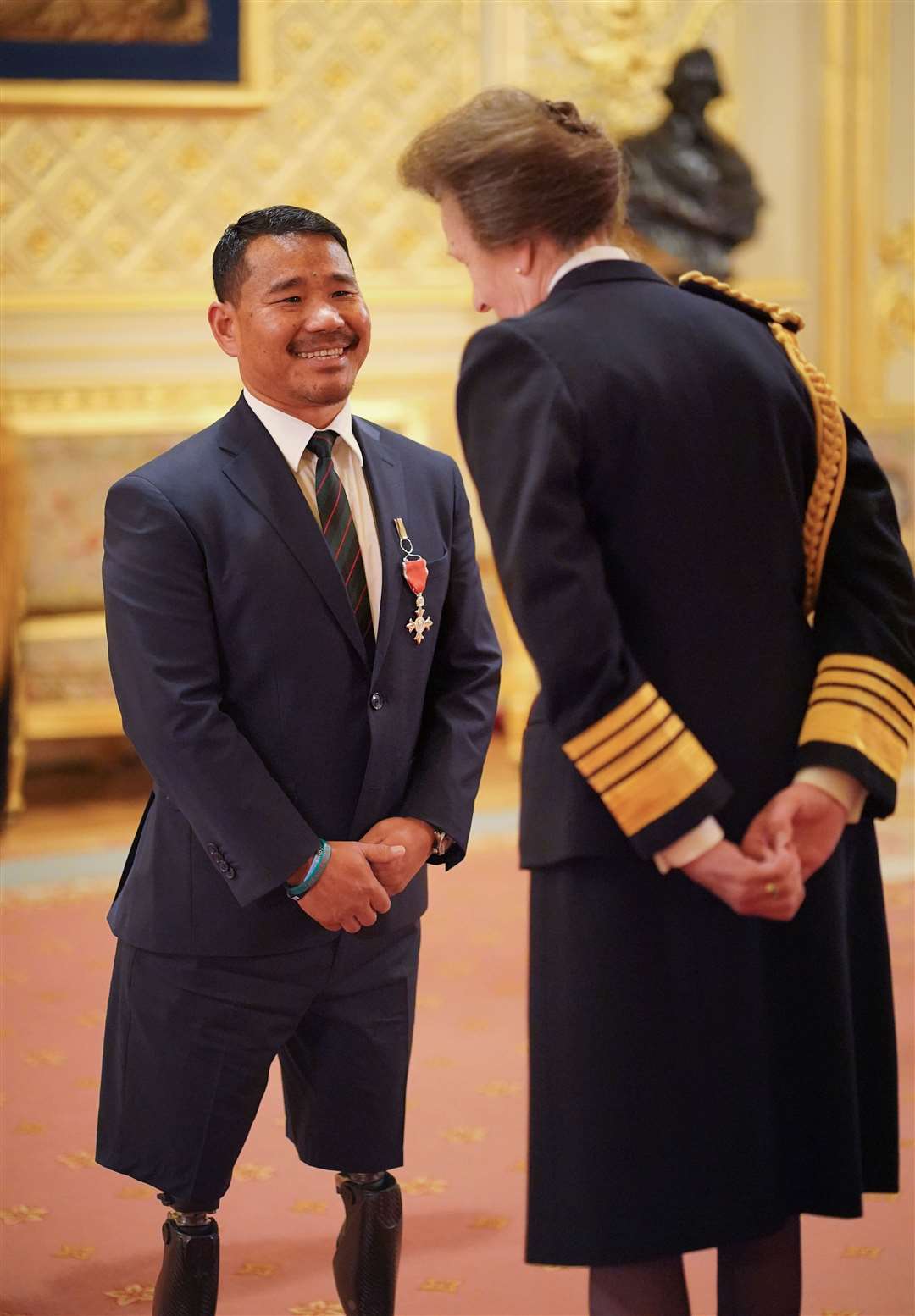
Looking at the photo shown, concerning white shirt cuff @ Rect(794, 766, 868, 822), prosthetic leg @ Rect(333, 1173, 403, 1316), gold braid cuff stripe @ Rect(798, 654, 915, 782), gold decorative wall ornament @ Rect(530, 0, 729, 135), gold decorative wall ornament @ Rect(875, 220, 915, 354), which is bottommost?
prosthetic leg @ Rect(333, 1173, 403, 1316)

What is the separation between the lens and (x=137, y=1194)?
2.94 m

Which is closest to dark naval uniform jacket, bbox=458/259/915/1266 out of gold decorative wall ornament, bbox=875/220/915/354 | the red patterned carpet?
the red patterned carpet

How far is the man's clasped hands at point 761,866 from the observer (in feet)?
5.40

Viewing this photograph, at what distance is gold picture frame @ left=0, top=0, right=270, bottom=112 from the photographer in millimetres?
6172

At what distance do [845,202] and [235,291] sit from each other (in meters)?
5.67

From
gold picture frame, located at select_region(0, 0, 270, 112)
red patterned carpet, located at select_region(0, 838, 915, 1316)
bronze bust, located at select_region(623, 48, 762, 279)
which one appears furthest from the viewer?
bronze bust, located at select_region(623, 48, 762, 279)

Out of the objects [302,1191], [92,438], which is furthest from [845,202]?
[302,1191]

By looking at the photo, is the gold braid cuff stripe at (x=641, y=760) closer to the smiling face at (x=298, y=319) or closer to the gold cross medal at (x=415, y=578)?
the gold cross medal at (x=415, y=578)

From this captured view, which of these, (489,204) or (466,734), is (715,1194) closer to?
(466,734)

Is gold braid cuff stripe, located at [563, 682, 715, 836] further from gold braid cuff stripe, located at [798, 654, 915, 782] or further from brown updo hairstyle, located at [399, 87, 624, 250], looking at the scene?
brown updo hairstyle, located at [399, 87, 624, 250]

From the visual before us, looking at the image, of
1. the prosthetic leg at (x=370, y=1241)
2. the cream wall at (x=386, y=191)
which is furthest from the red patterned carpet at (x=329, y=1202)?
the cream wall at (x=386, y=191)

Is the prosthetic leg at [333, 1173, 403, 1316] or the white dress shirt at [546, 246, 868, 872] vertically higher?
the white dress shirt at [546, 246, 868, 872]

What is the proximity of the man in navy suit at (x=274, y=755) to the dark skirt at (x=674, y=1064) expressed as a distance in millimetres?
301

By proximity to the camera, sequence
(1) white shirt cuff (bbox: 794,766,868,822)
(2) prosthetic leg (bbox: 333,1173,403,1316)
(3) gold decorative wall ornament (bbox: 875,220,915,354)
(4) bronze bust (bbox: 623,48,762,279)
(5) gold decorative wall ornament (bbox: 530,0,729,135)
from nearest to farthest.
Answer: (1) white shirt cuff (bbox: 794,766,868,822) < (2) prosthetic leg (bbox: 333,1173,403,1316) < (4) bronze bust (bbox: 623,48,762,279) < (5) gold decorative wall ornament (bbox: 530,0,729,135) < (3) gold decorative wall ornament (bbox: 875,220,915,354)
